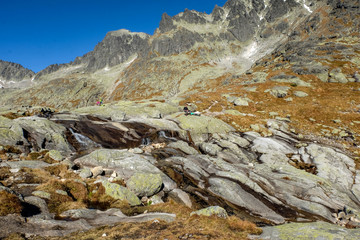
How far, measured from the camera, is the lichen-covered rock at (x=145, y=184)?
16.2m

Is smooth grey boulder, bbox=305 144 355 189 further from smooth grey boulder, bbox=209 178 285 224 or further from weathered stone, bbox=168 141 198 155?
weathered stone, bbox=168 141 198 155

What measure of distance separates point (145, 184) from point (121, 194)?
2202 millimetres

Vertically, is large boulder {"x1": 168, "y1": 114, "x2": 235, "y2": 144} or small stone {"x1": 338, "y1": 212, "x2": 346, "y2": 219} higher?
large boulder {"x1": 168, "y1": 114, "x2": 235, "y2": 144}

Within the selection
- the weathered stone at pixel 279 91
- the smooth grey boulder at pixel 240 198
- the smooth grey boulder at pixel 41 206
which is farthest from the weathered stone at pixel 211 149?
the weathered stone at pixel 279 91

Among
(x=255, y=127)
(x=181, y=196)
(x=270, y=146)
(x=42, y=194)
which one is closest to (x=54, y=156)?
(x=42, y=194)

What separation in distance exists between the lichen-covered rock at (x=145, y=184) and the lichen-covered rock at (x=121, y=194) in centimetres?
73

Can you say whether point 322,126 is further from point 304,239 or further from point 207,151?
point 304,239

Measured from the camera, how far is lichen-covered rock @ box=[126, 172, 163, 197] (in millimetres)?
16172

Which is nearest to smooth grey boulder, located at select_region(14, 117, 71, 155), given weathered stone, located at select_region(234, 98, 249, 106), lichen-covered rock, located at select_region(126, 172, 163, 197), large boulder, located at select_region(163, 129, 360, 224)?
lichen-covered rock, located at select_region(126, 172, 163, 197)

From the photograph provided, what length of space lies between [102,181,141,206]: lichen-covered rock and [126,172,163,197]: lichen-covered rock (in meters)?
0.73

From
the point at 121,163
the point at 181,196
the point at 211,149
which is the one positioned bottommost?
the point at 181,196

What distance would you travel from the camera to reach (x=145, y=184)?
1650 cm

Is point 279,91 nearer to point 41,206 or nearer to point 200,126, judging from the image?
point 200,126

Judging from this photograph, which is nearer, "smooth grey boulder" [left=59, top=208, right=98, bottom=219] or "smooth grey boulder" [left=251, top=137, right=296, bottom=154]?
"smooth grey boulder" [left=59, top=208, right=98, bottom=219]
